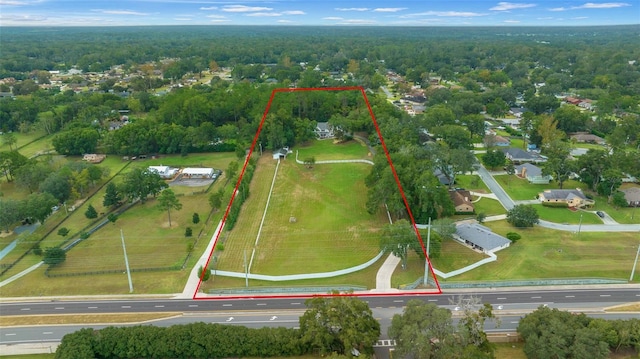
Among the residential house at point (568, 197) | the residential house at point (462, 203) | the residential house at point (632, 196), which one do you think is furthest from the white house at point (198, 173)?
the residential house at point (632, 196)

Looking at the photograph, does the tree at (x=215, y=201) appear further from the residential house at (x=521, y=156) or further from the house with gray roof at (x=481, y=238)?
the residential house at (x=521, y=156)

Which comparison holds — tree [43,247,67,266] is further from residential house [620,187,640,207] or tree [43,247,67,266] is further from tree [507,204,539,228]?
residential house [620,187,640,207]

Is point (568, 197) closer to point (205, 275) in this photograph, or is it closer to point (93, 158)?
point (205, 275)

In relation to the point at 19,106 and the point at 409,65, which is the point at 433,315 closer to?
the point at 19,106

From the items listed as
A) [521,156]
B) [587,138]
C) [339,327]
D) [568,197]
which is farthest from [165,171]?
[587,138]

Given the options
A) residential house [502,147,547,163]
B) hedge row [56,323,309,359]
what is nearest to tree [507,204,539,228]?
residential house [502,147,547,163]

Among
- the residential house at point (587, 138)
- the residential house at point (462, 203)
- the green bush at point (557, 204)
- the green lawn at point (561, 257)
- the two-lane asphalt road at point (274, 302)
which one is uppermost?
the residential house at point (587, 138)

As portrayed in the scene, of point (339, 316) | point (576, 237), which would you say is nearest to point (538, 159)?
point (576, 237)
